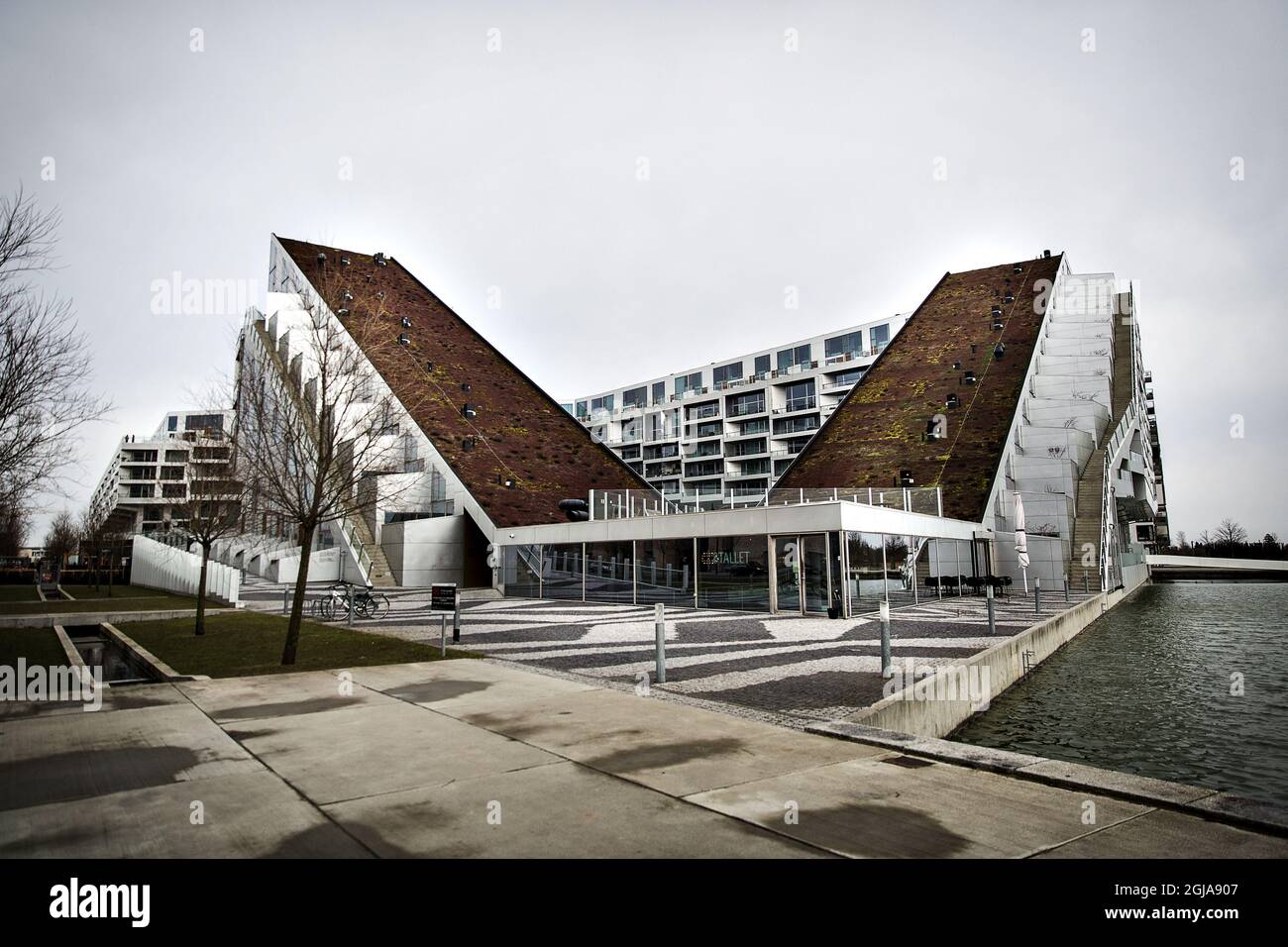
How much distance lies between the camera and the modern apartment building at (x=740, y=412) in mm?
74000

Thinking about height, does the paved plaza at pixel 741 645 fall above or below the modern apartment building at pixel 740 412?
below

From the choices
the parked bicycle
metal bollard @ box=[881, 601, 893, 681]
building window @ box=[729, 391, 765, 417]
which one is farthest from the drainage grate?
building window @ box=[729, 391, 765, 417]

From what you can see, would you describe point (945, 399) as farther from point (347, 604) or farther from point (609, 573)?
point (347, 604)

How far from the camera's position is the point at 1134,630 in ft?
77.1

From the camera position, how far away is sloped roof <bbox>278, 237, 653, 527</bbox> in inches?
1641

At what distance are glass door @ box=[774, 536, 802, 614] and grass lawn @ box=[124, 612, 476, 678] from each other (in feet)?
37.5

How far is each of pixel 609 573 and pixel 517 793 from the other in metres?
23.3

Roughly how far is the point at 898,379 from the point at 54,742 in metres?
53.7

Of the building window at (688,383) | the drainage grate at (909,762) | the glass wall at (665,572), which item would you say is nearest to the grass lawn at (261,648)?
the drainage grate at (909,762)

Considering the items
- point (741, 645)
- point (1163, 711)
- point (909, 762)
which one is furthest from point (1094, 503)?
point (909, 762)

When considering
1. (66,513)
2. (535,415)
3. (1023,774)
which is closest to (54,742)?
(1023,774)

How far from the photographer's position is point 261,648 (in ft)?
47.3

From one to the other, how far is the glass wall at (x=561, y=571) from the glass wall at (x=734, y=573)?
6801mm

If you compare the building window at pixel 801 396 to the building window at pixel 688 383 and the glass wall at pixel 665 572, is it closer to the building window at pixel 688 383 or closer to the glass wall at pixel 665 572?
the building window at pixel 688 383
